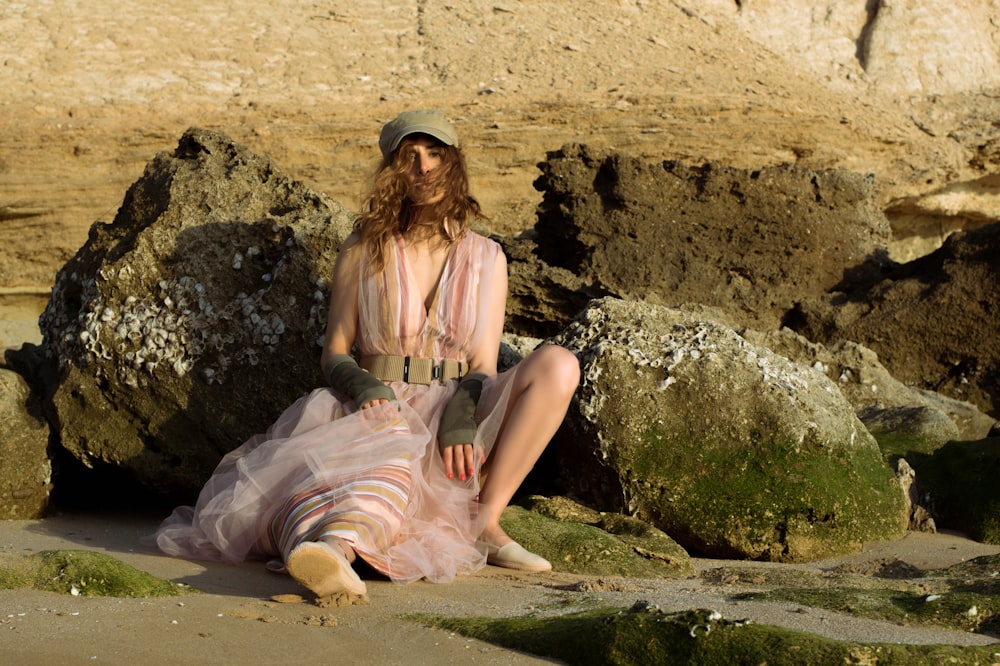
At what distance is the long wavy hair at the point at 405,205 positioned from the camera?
15.7 ft

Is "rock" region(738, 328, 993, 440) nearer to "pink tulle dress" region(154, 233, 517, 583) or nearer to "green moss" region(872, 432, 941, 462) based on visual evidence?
"green moss" region(872, 432, 941, 462)

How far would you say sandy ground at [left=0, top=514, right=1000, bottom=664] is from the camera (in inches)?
119

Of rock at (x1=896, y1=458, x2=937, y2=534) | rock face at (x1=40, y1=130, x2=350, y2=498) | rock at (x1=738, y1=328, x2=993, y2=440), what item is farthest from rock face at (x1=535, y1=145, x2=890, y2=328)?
rock face at (x1=40, y1=130, x2=350, y2=498)

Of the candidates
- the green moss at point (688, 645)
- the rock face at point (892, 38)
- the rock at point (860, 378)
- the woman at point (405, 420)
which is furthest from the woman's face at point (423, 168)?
the rock face at point (892, 38)

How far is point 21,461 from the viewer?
5.38 metres

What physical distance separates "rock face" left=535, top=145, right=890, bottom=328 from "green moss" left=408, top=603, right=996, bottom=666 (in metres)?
6.08

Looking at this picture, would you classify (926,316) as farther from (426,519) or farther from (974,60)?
(974,60)

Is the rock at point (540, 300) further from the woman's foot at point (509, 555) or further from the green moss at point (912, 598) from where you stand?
the green moss at point (912, 598)

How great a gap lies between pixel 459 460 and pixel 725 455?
1.23 metres

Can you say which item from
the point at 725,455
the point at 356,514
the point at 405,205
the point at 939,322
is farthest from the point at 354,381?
the point at 939,322

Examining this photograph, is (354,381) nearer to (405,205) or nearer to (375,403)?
(375,403)

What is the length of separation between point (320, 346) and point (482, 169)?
10146 mm

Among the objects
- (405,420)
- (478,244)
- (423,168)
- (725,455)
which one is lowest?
(725,455)

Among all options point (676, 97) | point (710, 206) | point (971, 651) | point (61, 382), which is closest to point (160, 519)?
point (61, 382)
